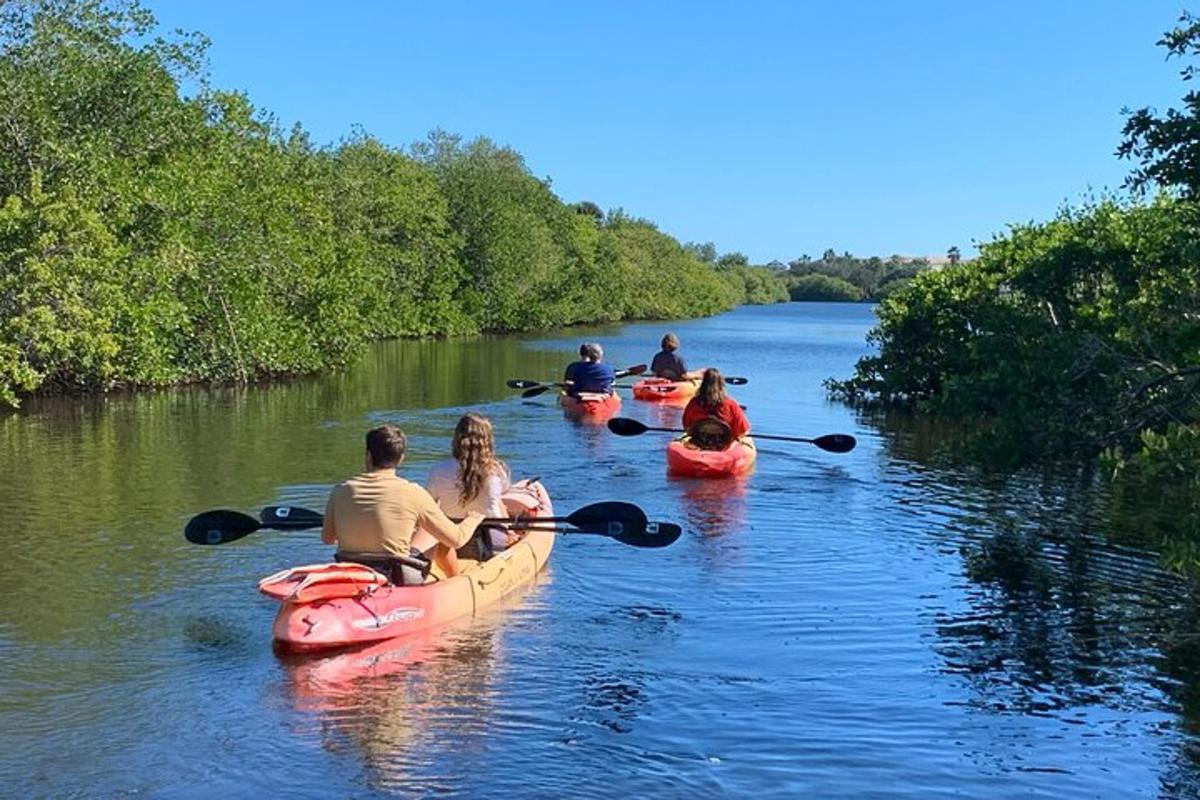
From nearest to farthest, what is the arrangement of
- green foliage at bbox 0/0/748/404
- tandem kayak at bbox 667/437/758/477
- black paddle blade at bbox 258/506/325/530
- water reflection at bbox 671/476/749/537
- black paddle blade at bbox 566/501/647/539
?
black paddle blade at bbox 258/506/325/530, black paddle blade at bbox 566/501/647/539, water reflection at bbox 671/476/749/537, tandem kayak at bbox 667/437/758/477, green foliage at bbox 0/0/748/404

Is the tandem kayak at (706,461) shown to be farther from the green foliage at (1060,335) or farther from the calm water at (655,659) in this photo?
the green foliage at (1060,335)

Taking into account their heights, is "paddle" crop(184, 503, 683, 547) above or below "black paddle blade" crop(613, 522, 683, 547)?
above

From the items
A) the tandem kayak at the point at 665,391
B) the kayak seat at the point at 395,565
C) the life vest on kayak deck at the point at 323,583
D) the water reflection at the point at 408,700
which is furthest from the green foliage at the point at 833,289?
the water reflection at the point at 408,700

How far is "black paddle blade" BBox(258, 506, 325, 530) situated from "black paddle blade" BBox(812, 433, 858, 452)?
384 inches

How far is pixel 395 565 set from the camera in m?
9.55

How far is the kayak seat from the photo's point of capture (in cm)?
946

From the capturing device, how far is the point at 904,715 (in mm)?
7930

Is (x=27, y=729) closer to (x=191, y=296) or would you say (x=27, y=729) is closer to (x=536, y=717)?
(x=536, y=717)

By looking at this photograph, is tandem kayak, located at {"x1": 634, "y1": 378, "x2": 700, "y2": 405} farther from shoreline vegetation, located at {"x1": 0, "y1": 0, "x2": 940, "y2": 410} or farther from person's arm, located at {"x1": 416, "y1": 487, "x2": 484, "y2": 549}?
person's arm, located at {"x1": 416, "y1": 487, "x2": 484, "y2": 549}

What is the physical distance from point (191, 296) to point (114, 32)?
6619mm

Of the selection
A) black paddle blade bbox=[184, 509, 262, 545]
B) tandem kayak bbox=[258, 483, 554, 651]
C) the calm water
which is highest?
black paddle blade bbox=[184, 509, 262, 545]

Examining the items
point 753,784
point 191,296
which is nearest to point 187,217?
point 191,296

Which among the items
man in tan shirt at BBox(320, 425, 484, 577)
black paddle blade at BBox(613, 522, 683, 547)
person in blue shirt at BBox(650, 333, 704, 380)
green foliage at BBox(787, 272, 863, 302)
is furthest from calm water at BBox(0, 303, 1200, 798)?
green foliage at BBox(787, 272, 863, 302)

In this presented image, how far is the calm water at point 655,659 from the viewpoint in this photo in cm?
701
